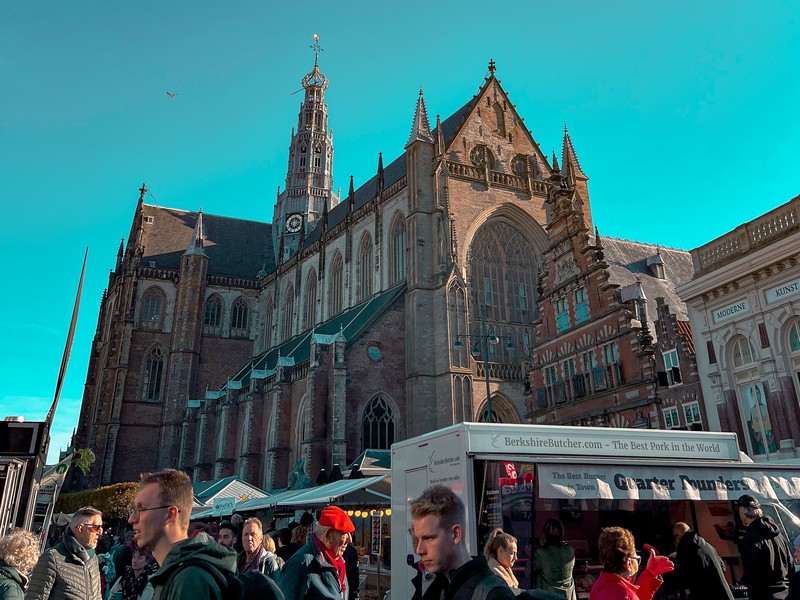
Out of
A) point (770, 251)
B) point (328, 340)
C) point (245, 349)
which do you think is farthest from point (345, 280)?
point (770, 251)

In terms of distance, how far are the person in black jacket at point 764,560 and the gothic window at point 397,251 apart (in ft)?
91.6

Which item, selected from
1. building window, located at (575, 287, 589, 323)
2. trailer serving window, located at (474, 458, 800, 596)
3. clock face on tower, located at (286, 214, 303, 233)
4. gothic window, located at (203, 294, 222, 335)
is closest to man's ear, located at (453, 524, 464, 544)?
trailer serving window, located at (474, 458, 800, 596)

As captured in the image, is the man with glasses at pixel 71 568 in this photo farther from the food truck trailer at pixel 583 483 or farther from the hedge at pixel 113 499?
the hedge at pixel 113 499

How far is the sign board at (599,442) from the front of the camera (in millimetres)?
9047

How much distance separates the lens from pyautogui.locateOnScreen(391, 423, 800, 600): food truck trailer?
8.86m

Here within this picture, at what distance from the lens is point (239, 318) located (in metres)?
51.6

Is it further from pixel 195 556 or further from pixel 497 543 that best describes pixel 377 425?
pixel 195 556

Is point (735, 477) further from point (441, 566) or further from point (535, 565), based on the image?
point (441, 566)

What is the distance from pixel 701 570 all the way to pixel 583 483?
3.31m

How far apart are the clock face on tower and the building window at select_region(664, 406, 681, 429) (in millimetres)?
42693

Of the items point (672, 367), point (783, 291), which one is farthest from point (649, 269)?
point (783, 291)

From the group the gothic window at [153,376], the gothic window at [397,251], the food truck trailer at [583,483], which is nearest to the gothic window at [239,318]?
the gothic window at [153,376]

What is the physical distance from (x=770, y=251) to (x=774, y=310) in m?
1.35

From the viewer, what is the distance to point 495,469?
9.29 m
